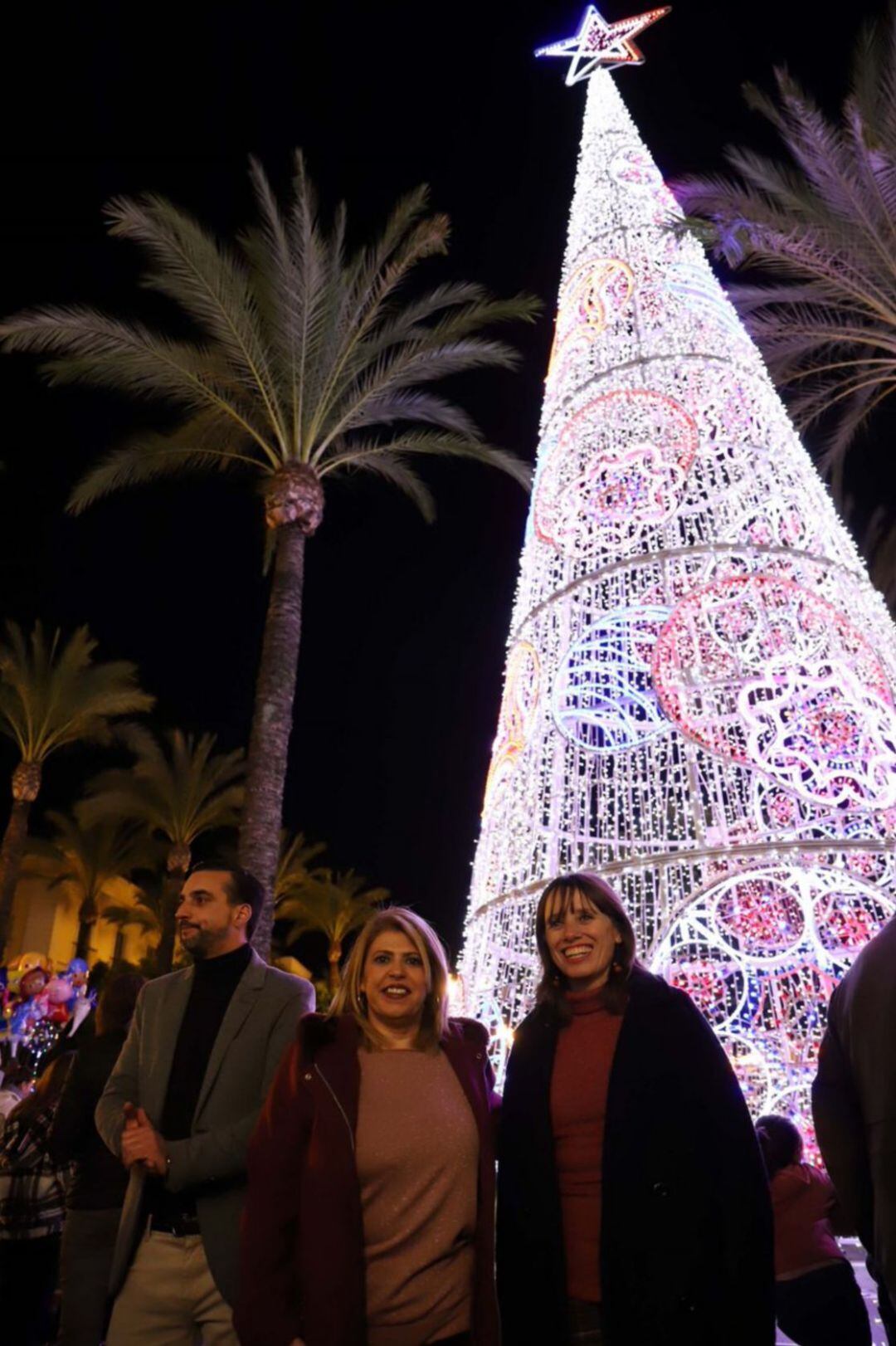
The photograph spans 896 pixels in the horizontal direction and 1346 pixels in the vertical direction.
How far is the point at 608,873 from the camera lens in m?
6.48

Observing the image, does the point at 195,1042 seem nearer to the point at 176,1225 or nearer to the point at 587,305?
the point at 176,1225

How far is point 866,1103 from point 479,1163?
91 centimetres

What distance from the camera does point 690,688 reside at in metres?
6.82

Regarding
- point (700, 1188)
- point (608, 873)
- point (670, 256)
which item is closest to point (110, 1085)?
point (700, 1188)

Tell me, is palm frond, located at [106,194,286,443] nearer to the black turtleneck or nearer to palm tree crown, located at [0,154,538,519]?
palm tree crown, located at [0,154,538,519]

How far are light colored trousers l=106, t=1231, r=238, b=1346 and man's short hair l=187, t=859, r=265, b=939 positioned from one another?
0.95 m

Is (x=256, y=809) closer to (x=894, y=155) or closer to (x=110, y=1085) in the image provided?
(x=110, y=1085)

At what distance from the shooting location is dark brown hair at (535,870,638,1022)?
92.9 inches

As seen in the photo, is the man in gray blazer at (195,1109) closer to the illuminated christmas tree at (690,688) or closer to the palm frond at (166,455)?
the illuminated christmas tree at (690,688)

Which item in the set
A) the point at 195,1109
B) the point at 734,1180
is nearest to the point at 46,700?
the point at 195,1109

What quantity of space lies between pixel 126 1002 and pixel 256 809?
15.0 ft

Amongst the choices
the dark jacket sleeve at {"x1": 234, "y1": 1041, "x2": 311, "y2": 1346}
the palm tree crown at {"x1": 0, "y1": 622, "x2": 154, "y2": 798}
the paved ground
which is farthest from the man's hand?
the palm tree crown at {"x1": 0, "y1": 622, "x2": 154, "y2": 798}

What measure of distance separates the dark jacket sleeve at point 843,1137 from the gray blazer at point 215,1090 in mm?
1368

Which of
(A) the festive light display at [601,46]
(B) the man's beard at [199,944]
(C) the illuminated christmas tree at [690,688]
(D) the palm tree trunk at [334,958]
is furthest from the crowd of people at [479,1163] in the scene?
(D) the palm tree trunk at [334,958]
